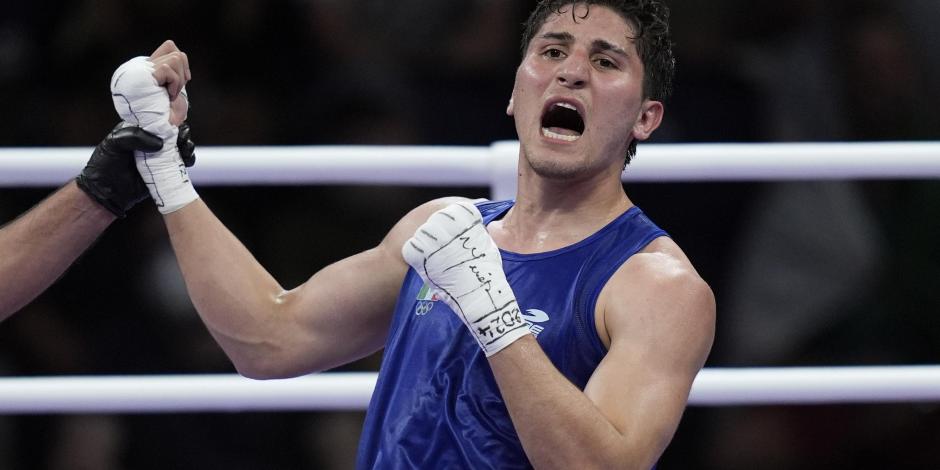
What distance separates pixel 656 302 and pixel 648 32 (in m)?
0.52

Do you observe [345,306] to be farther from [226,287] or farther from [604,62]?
[604,62]

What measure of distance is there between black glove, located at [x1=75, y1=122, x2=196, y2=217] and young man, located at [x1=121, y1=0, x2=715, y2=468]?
0.05 m

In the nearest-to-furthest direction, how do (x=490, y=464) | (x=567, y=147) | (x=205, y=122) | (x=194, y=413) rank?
(x=490, y=464), (x=567, y=147), (x=194, y=413), (x=205, y=122)

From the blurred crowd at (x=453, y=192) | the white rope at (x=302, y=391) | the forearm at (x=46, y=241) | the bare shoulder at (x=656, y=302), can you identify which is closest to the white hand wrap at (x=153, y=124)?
the forearm at (x=46, y=241)

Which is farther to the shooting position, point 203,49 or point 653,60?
point 203,49

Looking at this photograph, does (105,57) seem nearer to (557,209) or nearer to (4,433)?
(4,433)

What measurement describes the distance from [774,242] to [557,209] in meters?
1.43

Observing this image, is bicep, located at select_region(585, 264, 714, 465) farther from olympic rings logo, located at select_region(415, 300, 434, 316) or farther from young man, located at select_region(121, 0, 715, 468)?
olympic rings logo, located at select_region(415, 300, 434, 316)

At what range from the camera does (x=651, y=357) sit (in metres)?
1.72

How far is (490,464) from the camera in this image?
1.79 metres

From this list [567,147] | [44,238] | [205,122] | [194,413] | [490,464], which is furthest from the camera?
[205,122]

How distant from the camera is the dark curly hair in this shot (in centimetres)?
203

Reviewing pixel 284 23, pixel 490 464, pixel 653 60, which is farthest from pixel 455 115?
pixel 490 464

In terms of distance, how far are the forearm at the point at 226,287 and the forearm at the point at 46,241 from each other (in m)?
0.14
